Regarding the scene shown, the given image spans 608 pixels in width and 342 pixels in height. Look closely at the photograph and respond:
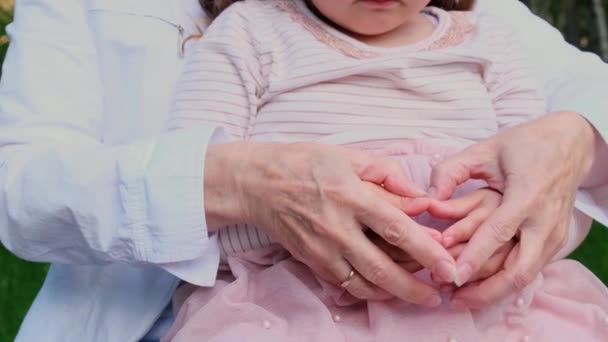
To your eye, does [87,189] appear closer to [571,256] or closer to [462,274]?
[462,274]

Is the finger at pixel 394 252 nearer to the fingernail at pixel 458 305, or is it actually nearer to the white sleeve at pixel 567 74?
the fingernail at pixel 458 305

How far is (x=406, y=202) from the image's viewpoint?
4.97 feet

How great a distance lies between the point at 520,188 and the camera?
1544 millimetres

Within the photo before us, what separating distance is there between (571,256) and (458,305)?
→ 242 centimetres

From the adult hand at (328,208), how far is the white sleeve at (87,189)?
5 cm

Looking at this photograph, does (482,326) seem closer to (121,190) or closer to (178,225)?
(178,225)

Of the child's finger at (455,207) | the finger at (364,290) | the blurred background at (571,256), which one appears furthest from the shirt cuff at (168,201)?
the blurred background at (571,256)

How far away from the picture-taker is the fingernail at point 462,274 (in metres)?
1.45

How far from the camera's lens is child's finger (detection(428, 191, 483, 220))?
4.96 feet

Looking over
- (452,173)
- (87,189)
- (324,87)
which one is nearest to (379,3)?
(324,87)

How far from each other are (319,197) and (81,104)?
50cm

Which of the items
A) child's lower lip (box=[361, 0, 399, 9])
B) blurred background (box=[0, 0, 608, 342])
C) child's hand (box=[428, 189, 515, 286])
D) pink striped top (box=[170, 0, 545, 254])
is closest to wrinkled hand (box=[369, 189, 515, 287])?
child's hand (box=[428, 189, 515, 286])

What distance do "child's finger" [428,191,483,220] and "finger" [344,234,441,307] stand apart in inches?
4.3

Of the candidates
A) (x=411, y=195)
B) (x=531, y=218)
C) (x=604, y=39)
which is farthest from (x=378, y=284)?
(x=604, y=39)
